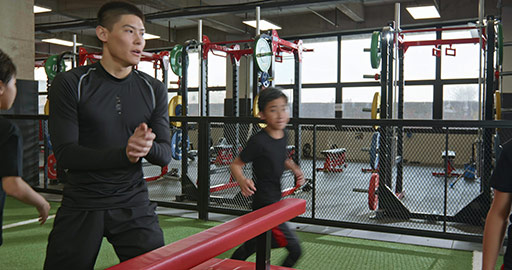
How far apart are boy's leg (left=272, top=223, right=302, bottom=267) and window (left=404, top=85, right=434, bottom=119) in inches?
349

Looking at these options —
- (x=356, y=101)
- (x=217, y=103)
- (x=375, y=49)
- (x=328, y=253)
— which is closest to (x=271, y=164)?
(x=328, y=253)

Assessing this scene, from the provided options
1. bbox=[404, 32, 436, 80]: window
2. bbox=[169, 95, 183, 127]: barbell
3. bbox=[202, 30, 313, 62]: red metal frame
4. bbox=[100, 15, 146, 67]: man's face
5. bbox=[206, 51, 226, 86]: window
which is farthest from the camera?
bbox=[206, 51, 226, 86]: window

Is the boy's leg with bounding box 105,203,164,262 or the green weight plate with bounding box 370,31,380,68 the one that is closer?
the boy's leg with bounding box 105,203,164,262

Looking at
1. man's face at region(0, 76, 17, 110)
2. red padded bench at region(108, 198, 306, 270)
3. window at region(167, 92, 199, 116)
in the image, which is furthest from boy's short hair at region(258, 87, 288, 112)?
window at region(167, 92, 199, 116)

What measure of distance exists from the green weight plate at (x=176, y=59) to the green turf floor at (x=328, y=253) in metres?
3.28

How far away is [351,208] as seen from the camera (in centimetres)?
527

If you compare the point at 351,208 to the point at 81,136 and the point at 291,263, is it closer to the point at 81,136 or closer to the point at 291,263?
the point at 291,263

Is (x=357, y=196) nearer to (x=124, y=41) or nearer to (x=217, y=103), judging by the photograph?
(x=124, y=41)

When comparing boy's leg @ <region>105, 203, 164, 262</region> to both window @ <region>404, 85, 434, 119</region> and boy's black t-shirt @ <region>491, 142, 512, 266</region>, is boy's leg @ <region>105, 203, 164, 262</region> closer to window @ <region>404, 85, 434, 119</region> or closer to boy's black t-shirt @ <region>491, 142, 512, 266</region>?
boy's black t-shirt @ <region>491, 142, 512, 266</region>

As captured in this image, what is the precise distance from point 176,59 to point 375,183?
3.66m

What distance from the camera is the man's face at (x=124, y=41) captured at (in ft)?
4.79

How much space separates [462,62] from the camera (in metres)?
9.70

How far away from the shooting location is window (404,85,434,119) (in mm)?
10179

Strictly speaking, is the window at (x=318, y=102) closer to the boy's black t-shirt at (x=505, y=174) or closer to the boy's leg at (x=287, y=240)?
the boy's leg at (x=287, y=240)
